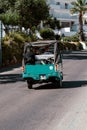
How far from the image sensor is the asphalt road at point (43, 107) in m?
10.6

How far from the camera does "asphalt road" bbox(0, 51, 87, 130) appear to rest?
10.6 metres

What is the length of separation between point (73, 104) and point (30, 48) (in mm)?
6220

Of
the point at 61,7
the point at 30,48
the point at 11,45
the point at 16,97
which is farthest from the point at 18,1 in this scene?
the point at 61,7

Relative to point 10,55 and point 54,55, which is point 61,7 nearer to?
point 10,55

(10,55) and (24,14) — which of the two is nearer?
(10,55)

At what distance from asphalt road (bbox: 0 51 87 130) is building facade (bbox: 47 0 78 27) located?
286 feet

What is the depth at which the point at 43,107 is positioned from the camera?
13.3m

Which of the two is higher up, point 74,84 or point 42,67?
point 42,67

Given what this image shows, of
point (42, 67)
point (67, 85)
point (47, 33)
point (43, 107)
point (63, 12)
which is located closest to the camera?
point (43, 107)

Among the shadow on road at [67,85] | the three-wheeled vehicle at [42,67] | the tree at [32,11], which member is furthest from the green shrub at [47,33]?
the three-wheeled vehicle at [42,67]

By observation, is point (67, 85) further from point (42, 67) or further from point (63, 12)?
point (63, 12)

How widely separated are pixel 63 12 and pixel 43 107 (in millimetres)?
97536

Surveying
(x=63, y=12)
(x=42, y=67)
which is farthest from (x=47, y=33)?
(x=42, y=67)

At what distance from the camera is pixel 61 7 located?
111250mm
